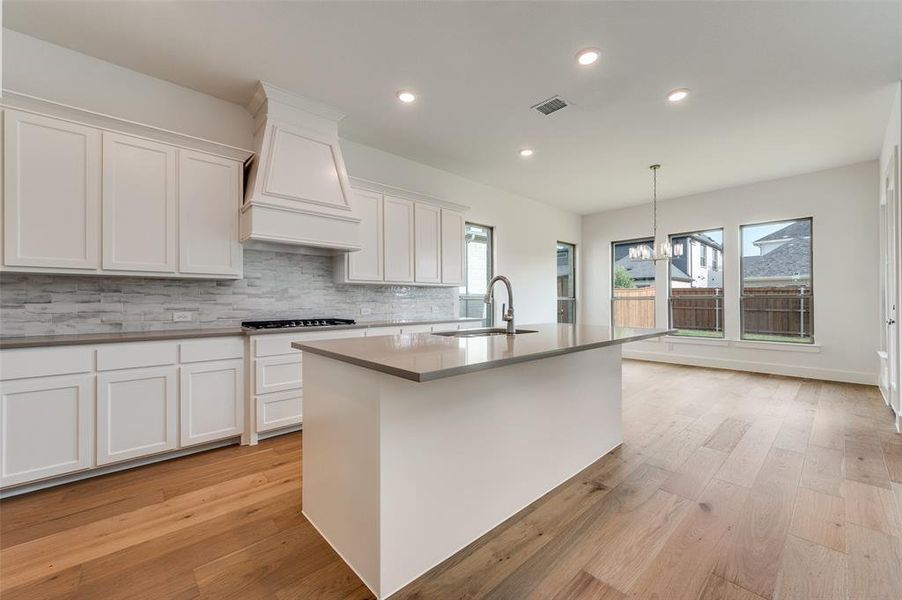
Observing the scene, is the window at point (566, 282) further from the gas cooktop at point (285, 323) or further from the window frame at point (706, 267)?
the gas cooktop at point (285, 323)

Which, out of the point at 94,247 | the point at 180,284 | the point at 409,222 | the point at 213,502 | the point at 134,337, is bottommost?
the point at 213,502

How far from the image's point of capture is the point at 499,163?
464 centimetres

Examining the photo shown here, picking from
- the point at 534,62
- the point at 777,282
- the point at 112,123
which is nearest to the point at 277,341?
the point at 112,123

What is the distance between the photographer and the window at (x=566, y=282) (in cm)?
712

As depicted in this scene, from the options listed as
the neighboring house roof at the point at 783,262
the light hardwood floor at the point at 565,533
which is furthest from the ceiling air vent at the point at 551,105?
the neighboring house roof at the point at 783,262

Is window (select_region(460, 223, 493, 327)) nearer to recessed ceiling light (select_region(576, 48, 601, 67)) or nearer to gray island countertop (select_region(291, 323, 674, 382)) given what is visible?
recessed ceiling light (select_region(576, 48, 601, 67))

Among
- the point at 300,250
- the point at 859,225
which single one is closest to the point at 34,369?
the point at 300,250

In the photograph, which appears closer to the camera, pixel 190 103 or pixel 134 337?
pixel 134 337

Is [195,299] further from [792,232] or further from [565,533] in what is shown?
[792,232]

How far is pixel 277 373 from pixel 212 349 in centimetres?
51

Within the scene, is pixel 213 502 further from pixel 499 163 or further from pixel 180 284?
pixel 499 163

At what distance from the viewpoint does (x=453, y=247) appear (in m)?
4.69

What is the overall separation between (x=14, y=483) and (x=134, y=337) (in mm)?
953

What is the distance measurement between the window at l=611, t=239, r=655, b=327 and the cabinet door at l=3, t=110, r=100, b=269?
7.02 m
